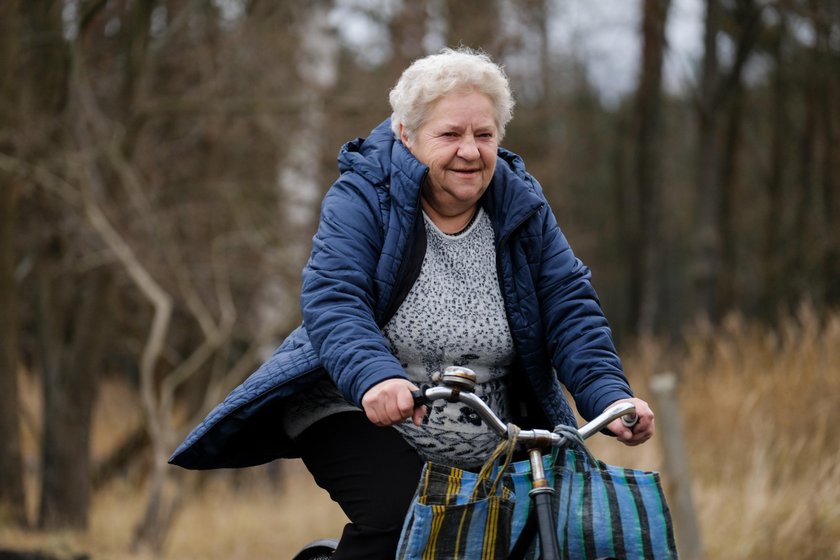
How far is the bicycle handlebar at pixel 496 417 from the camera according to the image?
259 cm

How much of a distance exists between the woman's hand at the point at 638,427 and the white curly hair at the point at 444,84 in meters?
0.87

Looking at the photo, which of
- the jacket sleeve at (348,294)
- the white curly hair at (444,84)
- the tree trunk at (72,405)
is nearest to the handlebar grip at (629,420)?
the jacket sleeve at (348,294)

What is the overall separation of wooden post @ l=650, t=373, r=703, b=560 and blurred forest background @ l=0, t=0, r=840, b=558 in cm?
51

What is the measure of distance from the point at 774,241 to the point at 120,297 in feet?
41.7

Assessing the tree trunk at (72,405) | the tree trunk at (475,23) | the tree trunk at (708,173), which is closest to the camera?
the tree trunk at (72,405)

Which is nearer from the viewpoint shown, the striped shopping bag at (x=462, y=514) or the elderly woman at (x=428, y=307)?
the striped shopping bag at (x=462, y=514)

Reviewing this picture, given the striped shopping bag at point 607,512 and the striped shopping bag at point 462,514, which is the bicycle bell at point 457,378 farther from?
the striped shopping bag at point 607,512

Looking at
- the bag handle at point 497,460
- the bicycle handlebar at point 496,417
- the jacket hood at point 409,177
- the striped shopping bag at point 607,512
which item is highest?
the jacket hood at point 409,177

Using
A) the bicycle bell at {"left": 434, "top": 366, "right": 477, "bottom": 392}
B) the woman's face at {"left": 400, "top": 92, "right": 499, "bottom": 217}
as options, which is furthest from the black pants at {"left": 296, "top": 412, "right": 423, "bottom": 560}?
the woman's face at {"left": 400, "top": 92, "right": 499, "bottom": 217}

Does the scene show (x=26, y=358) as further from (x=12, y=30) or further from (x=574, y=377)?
(x=574, y=377)

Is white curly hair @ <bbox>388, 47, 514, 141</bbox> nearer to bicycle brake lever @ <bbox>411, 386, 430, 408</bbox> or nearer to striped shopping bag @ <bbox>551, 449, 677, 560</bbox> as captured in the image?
bicycle brake lever @ <bbox>411, 386, 430, 408</bbox>

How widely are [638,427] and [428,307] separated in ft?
2.07

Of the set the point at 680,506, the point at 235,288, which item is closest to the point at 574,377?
the point at 680,506

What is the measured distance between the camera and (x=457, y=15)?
13016mm
